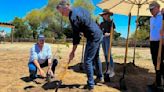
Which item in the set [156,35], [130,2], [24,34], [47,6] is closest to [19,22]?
[24,34]

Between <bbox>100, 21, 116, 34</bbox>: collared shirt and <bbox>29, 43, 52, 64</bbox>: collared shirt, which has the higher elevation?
<bbox>100, 21, 116, 34</bbox>: collared shirt

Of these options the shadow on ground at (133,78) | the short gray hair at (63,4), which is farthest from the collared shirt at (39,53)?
the short gray hair at (63,4)

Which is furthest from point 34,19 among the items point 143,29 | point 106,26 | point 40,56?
point 40,56

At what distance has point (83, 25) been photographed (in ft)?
21.5

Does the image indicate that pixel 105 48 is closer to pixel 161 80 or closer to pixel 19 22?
pixel 161 80

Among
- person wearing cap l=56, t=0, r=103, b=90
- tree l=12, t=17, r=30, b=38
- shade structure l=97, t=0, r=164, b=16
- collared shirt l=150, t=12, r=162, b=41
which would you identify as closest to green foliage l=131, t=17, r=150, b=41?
tree l=12, t=17, r=30, b=38

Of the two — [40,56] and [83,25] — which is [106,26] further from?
[83,25]

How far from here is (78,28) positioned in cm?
652

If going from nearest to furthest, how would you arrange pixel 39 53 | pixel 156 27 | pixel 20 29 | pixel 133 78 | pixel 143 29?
1. pixel 156 27
2. pixel 39 53
3. pixel 133 78
4. pixel 143 29
5. pixel 20 29

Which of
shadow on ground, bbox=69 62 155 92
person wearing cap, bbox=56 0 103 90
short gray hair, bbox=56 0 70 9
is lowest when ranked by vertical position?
shadow on ground, bbox=69 62 155 92

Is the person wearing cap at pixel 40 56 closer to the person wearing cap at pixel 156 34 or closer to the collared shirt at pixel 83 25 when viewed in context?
the collared shirt at pixel 83 25

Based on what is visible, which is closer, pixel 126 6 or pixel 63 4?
pixel 63 4

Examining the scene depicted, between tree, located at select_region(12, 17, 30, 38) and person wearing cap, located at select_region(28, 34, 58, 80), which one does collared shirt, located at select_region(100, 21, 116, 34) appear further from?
tree, located at select_region(12, 17, 30, 38)

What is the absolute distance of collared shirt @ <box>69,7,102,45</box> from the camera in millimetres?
6465
